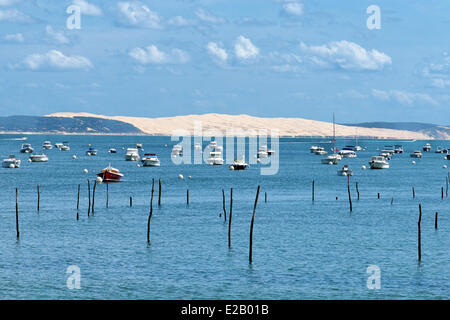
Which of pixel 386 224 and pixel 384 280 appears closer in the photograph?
pixel 384 280

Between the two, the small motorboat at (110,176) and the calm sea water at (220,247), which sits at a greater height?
the small motorboat at (110,176)

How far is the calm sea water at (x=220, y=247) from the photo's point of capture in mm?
47375

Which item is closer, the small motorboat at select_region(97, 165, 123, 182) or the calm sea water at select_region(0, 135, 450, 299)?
the calm sea water at select_region(0, 135, 450, 299)

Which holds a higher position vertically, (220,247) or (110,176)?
(110,176)

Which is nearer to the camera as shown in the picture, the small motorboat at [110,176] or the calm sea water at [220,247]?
the calm sea water at [220,247]

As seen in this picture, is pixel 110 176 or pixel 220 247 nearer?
pixel 220 247

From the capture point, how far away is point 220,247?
6184 cm

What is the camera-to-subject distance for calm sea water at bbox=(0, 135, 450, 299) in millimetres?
47375

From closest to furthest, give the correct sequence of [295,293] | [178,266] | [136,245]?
1. [295,293]
2. [178,266]
3. [136,245]

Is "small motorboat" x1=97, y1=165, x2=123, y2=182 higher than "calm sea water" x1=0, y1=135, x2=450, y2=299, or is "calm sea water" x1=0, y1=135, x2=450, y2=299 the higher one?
"small motorboat" x1=97, y1=165, x2=123, y2=182
